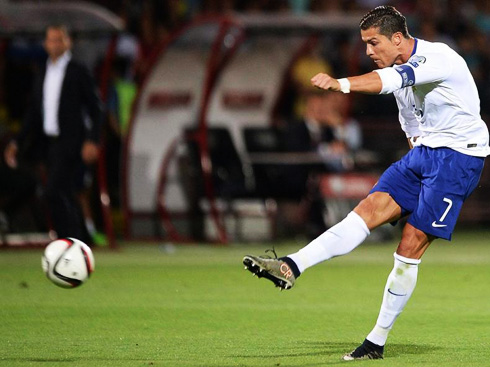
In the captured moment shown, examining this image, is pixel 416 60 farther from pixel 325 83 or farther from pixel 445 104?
pixel 325 83

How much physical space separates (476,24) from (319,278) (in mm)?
10619

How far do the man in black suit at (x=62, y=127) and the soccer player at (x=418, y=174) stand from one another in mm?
5597

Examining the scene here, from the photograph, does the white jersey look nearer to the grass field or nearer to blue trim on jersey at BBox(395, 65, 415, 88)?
blue trim on jersey at BBox(395, 65, 415, 88)

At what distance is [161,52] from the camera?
1652 centimetres

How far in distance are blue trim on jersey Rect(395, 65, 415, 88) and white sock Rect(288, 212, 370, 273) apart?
39.9 inches

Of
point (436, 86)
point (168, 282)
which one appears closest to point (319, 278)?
point (168, 282)

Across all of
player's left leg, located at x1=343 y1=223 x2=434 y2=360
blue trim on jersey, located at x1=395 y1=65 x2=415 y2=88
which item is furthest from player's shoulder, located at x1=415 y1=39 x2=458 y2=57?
player's left leg, located at x1=343 y1=223 x2=434 y2=360

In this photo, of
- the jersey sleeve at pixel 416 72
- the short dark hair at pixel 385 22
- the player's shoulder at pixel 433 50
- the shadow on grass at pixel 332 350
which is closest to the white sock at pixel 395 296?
the shadow on grass at pixel 332 350

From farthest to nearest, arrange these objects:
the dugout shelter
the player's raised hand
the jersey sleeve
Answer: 1. the dugout shelter
2. the jersey sleeve
3. the player's raised hand

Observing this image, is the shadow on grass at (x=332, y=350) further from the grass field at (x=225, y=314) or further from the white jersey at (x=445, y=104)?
the white jersey at (x=445, y=104)

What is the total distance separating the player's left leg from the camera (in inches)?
308

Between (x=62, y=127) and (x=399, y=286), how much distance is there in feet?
20.1

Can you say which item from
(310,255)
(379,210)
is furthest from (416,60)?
(310,255)

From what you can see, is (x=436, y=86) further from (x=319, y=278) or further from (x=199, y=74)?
(x=199, y=74)
